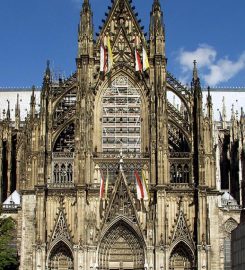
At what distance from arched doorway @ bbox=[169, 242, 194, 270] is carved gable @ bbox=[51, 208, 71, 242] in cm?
861

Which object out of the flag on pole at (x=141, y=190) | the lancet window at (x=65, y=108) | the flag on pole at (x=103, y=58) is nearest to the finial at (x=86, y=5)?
the flag on pole at (x=103, y=58)

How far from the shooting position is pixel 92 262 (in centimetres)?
5459

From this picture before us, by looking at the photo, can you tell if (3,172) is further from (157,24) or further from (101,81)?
(157,24)

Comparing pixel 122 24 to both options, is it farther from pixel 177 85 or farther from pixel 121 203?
pixel 121 203

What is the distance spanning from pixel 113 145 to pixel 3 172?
46.8 ft

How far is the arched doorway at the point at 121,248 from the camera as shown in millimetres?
55906

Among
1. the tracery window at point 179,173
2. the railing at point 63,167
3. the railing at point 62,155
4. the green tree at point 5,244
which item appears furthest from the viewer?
the railing at point 62,155

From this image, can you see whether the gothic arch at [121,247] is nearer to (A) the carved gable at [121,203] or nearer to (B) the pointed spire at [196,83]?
(A) the carved gable at [121,203]

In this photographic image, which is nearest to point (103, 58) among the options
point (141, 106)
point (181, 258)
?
point (141, 106)

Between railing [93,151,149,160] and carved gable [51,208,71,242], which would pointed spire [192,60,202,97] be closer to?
railing [93,151,149,160]

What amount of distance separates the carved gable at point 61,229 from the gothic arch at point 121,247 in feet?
9.88

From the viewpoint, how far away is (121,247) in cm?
5638

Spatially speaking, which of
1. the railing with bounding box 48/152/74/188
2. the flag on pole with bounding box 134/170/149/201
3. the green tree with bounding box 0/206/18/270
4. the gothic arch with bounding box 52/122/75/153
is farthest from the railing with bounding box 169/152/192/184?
the green tree with bounding box 0/206/18/270

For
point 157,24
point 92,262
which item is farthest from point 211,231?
point 157,24
